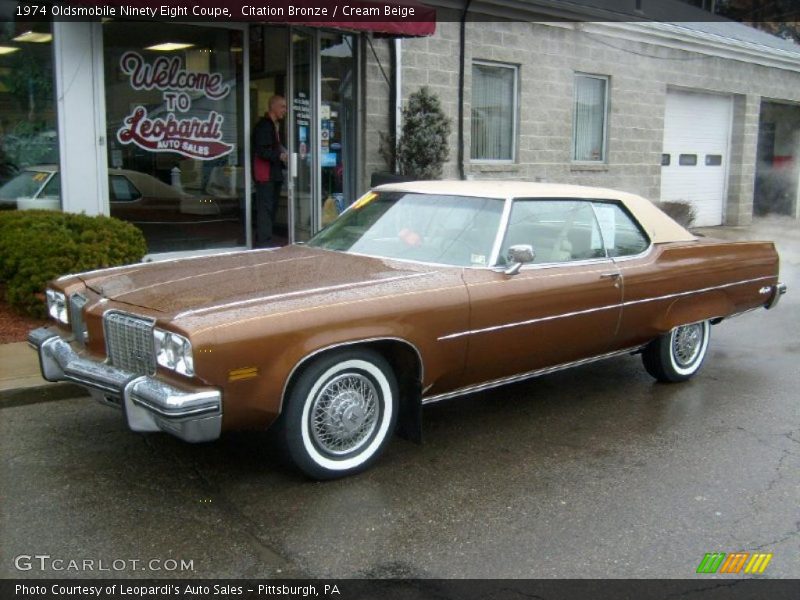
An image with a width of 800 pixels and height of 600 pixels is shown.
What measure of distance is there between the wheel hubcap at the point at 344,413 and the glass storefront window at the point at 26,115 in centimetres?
571

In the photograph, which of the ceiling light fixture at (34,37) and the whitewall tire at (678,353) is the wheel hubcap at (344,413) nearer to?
the whitewall tire at (678,353)

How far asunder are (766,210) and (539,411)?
1628 centimetres

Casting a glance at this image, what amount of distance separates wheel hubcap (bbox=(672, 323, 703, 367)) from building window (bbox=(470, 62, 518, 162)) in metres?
6.87

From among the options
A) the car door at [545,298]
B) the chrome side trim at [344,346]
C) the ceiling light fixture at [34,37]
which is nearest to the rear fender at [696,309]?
the car door at [545,298]

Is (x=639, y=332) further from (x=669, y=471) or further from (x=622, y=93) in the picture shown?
(x=622, y=93)

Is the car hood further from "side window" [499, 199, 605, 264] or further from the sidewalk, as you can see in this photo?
the sidewalk

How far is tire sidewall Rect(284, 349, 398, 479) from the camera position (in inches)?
156

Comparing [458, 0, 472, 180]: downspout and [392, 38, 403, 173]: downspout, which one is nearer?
[392, 38, 403, 173]: downspout

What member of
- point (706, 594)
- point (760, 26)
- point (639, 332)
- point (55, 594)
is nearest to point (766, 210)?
point (760, 26)

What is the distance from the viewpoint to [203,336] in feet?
11.8

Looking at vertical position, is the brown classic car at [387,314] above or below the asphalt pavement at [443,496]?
above

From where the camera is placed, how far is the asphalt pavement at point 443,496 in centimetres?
341

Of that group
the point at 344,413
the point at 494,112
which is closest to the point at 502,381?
the point at 344,413

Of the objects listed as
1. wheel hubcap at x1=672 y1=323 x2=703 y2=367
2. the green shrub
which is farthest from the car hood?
the green shrub
